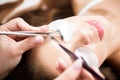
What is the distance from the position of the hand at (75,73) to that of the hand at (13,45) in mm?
121

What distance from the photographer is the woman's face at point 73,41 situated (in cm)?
83

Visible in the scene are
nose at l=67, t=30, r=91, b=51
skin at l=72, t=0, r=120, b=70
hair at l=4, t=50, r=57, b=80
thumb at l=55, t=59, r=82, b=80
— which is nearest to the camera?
thumb at l=55, t=59, r=82, b=80

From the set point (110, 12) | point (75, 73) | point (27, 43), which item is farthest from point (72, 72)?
point (110, 12)

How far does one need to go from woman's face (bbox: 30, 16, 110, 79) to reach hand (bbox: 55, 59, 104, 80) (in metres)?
0.04

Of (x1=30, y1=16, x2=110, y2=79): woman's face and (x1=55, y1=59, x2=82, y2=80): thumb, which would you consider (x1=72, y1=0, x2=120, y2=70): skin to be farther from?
(x1=55, y1=59, x2=82, y2=80): thumb

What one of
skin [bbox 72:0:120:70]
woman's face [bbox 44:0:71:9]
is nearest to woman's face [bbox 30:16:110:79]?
skin [bbox 72:0:120:70]

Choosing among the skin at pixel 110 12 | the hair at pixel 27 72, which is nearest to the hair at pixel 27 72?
the hair at pixel 27 72

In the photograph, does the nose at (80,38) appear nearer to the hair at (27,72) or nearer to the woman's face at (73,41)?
the woman's face at (73,41)

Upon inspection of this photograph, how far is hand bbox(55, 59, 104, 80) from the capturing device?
69 cm

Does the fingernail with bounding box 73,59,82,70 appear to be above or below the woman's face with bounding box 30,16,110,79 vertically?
above

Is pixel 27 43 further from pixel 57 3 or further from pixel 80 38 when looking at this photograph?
pixel 57 3

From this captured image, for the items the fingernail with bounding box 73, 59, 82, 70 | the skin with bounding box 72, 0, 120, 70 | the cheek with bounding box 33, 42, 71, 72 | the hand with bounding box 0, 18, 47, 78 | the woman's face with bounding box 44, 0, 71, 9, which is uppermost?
the hand with bounding box 0, 18, 47, 78

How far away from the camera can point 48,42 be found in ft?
2.81

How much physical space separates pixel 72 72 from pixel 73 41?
22 centimetres
